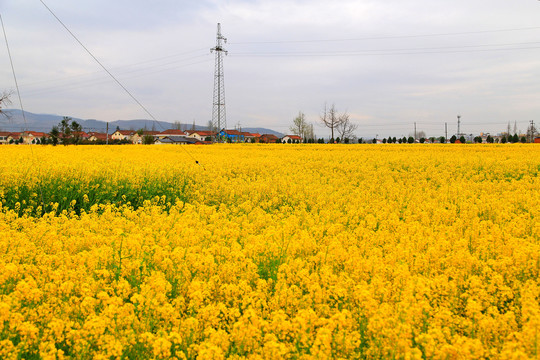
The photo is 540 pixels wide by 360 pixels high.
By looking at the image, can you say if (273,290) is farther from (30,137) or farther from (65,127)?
(65,127)

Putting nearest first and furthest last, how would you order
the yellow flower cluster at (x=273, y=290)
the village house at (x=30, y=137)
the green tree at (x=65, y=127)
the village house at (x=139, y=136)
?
1. the yellow flower cluster at (x=273, y=290)
2. the village house at (x=30, y=137)
3. the green tree at (x=65, y=127)
4. the village house at (x=139, y=136)

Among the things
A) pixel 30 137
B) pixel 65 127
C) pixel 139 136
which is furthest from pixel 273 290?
pixel 139 136

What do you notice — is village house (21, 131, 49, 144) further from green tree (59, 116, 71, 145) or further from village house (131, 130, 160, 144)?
village house (131, 130, 160, 144)

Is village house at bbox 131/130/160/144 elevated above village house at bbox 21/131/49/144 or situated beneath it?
elevated above

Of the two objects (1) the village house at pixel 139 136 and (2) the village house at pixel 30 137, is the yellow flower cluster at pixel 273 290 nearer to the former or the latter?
(2) the village house at pixel 30 137

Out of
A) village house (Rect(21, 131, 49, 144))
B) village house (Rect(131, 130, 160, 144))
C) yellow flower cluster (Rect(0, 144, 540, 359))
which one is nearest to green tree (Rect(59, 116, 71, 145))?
A: village house (Rect(21, 131, 49, 144))

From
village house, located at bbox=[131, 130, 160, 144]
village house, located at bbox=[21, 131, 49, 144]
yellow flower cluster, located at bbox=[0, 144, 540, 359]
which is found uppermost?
village house, located at bbox=[131, 130, 160, 144]

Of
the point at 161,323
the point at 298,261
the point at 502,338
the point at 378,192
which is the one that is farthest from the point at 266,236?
the point at 378,192

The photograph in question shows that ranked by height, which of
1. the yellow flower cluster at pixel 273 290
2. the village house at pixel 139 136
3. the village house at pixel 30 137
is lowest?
the yellow flower cluster at pixel 273 290

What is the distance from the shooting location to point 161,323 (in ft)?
9.37

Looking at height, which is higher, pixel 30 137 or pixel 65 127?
pixel 65 127

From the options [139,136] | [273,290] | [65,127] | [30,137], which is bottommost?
[273,290]

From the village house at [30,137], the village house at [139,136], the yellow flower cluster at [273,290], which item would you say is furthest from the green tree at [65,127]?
the yellow flower cluster at [273,290]

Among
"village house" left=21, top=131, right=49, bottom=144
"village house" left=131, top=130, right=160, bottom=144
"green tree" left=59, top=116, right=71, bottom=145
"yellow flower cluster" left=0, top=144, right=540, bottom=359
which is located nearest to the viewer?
"yellow flower cluster" left=0, top=144, right=540, bottom=359
